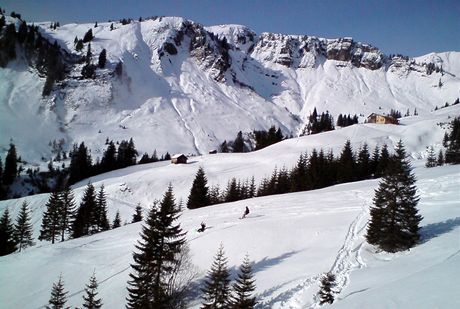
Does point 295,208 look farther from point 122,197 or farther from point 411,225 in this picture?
point 122,197

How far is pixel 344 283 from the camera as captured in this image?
70.2ft

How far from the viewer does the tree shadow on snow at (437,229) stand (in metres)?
26.5

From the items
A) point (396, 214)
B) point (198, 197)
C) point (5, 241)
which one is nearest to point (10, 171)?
point (5, 241)

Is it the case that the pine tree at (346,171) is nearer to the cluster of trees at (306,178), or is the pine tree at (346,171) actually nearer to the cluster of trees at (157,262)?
the cluster of trees at (306,178)

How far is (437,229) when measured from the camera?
27.8m

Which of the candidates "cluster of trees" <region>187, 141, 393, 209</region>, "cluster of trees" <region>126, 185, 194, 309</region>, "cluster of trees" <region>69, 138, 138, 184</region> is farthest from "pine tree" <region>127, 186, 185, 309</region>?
"cluster of trees" <region>69, 138, 138, 184</region>

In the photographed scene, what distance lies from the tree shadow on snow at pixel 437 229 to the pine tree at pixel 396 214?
909 millimetres

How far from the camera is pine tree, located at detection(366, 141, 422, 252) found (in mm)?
25516

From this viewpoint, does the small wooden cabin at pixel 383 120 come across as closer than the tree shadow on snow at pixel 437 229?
No

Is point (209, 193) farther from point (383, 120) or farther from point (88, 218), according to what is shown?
point (383, 120)

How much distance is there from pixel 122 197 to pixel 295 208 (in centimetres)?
5758

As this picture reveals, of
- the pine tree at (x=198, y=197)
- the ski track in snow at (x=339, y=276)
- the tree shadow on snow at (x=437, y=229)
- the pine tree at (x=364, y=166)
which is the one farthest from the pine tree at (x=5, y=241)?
the pine tree at (x=364, y=166)

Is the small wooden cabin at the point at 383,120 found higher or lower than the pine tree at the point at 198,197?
higher

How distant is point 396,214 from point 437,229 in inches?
188
